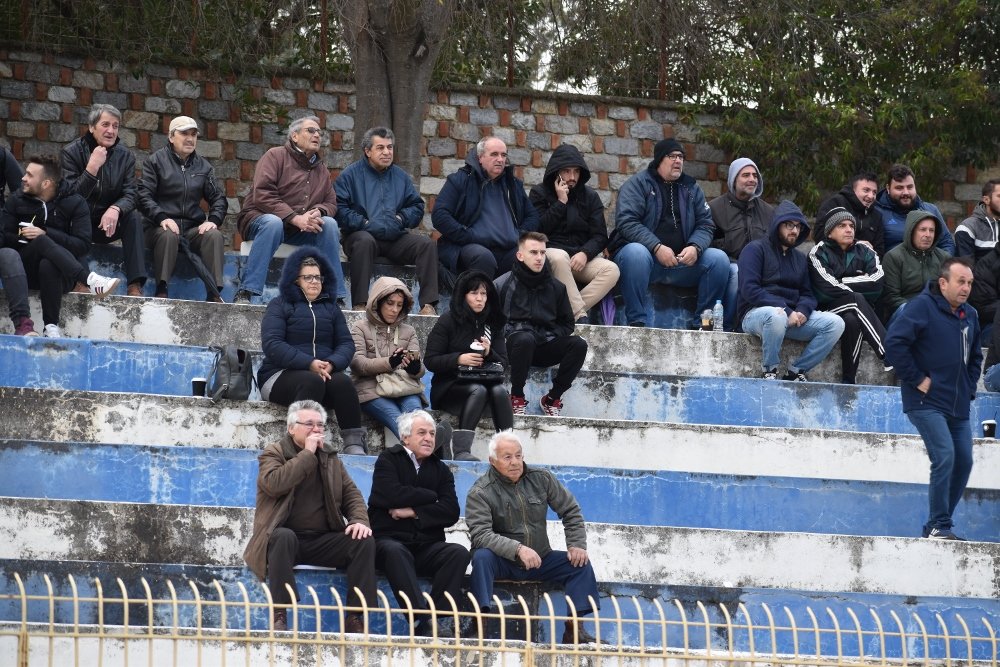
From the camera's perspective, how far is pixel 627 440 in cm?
1047

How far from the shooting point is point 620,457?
10.5 meters

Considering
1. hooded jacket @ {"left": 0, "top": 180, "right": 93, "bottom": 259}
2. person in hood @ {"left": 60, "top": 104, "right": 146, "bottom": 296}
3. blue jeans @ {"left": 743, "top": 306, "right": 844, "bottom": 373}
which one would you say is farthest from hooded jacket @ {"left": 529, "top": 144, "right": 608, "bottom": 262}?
hooded jacket @ {"left": 0, "top": 180, "right": 93, "bottom": 259}

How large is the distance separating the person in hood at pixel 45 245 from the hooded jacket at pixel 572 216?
3.15 m

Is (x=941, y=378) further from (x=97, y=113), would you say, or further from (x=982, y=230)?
(x=97, y=113)

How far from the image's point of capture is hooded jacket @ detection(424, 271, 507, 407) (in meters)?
10.2

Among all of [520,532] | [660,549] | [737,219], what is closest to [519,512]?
[520,532]

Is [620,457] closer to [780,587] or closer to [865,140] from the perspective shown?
[780,587]

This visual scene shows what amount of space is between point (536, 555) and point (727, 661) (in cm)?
202

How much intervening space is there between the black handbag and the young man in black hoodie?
167 centimetres

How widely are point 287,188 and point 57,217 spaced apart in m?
1.69

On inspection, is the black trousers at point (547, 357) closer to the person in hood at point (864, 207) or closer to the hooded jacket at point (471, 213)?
the hooded jacket at point (471, 213)

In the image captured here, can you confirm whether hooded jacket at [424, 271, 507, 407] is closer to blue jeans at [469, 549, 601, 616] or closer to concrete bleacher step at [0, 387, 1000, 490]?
concrete bleacher step at [0, 387, 1000, 490]

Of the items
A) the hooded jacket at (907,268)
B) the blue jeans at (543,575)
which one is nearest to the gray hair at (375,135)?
the hooded jacket at (907,268)

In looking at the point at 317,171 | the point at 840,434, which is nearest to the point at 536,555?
the point at 840,434
